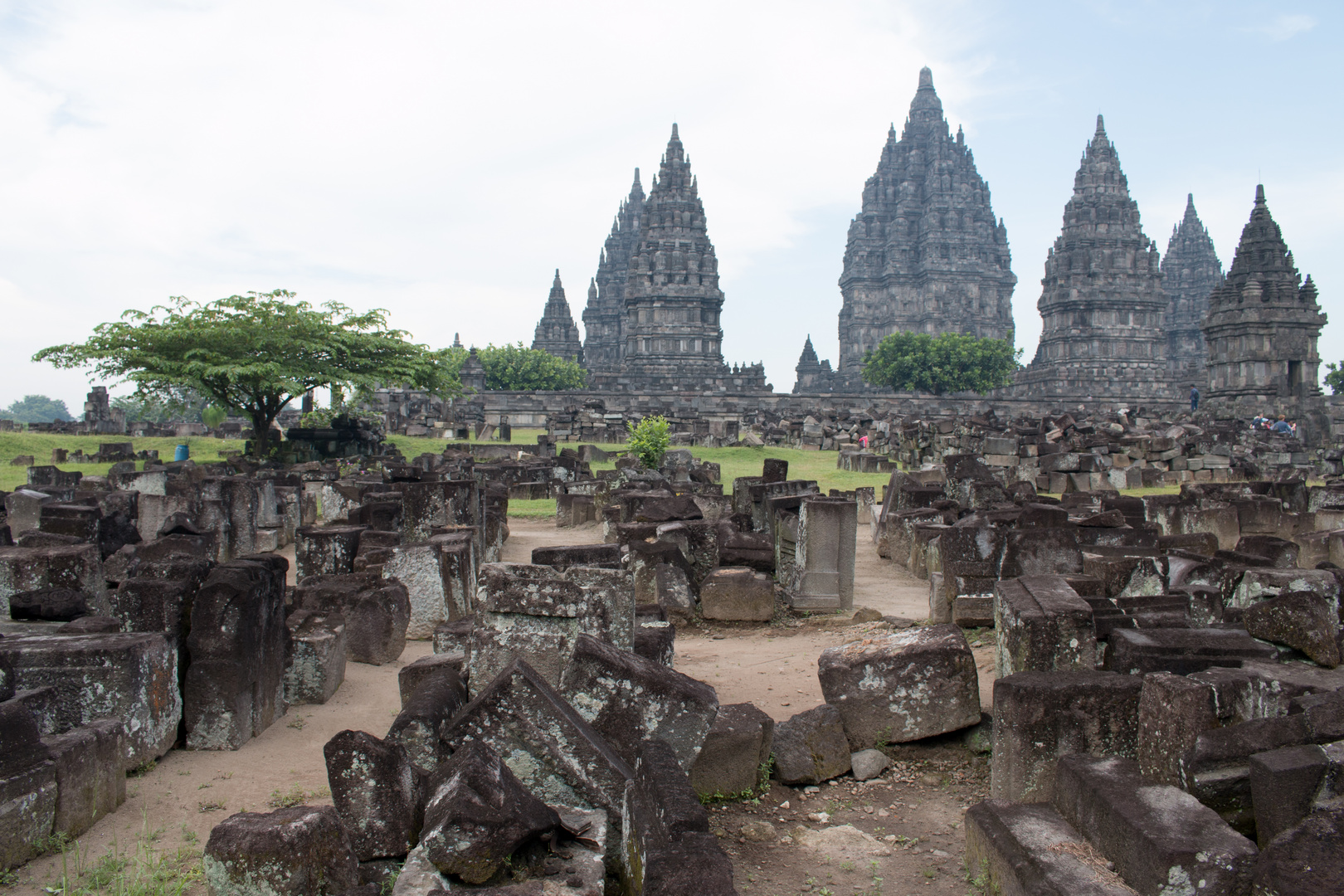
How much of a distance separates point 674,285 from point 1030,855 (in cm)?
4879

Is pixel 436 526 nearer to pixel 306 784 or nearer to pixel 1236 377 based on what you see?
pixel 306 784

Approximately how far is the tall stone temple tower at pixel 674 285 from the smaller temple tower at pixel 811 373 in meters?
11.8

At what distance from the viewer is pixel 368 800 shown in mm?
3166

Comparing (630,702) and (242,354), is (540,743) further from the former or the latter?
(242,354)

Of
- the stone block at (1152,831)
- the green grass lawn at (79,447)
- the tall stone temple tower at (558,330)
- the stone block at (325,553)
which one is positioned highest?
the tall stone temple tower at (558,330)

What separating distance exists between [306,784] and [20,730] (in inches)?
43.4

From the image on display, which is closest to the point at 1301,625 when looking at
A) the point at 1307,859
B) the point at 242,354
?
the point at 1307,859

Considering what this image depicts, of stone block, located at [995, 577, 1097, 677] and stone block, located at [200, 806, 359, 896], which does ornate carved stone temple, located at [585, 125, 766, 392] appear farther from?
stone block, located at [200, 806, 359, 896]

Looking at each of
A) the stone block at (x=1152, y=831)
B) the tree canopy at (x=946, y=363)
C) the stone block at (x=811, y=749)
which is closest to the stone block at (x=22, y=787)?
the stone block at (x=811, y=749)

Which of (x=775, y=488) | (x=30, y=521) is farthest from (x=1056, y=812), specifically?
(x=30, y=521)

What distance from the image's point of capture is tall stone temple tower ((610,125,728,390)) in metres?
50.4

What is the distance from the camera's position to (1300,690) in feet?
11.6

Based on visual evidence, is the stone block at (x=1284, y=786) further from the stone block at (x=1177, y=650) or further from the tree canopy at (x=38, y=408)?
the tree canopy at (x=38, y=408)

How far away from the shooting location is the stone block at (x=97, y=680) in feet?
12.7
